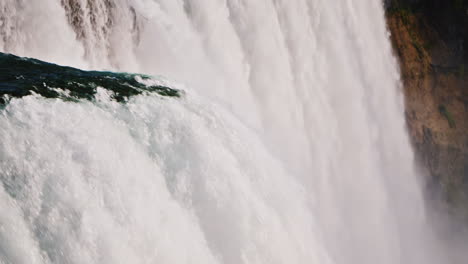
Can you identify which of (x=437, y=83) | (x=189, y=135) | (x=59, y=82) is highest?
(x=437, y=83)

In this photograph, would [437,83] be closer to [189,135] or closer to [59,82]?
[189,135]

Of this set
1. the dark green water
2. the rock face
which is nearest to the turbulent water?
the dark green water

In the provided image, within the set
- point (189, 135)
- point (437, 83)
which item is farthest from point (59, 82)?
point (437, 83)

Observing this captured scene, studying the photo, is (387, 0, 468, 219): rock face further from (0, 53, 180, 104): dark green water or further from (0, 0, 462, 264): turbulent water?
(0, 53, 180, 104): dark green water

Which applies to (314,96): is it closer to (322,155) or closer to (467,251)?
(322,155)

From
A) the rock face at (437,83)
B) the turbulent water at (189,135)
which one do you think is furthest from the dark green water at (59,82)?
the rock face at (437,83)

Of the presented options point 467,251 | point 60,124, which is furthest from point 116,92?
point 467,251
